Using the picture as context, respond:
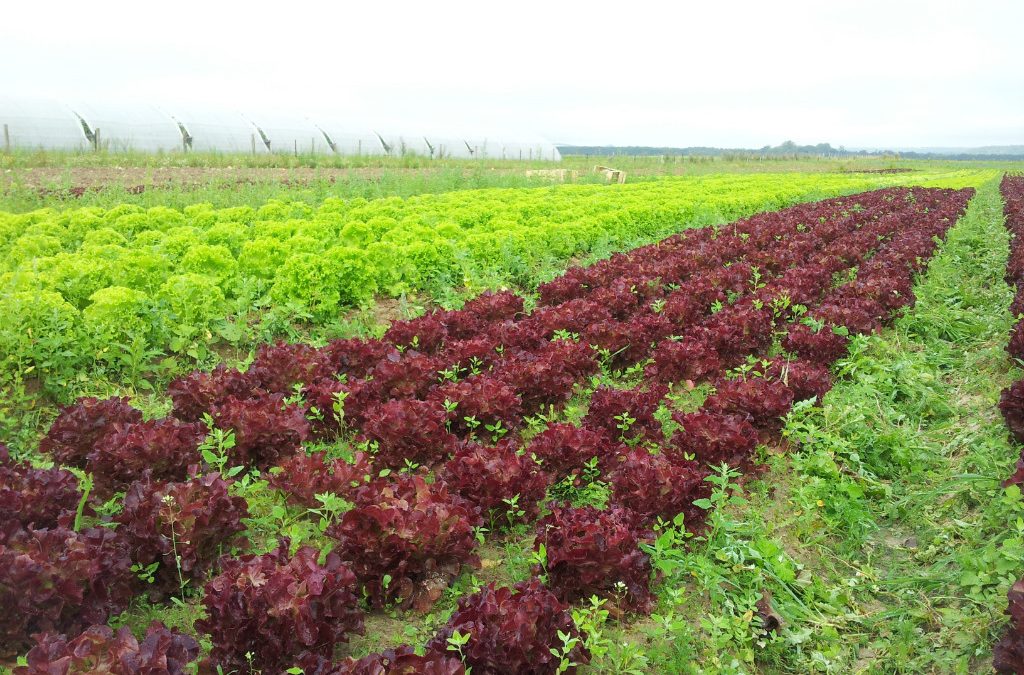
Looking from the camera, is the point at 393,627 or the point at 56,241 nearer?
the point at 393,627

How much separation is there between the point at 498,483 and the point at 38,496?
7.93 feet

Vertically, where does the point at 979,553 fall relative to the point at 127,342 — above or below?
below

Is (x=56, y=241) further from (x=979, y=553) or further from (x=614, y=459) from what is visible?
(x=979, y=553)

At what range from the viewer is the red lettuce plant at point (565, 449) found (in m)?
4.44

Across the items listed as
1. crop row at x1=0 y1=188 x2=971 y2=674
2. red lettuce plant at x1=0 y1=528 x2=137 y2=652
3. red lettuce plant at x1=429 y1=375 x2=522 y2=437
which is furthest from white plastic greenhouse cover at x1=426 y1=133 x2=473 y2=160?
red lettuce plant at x1=0 y1=528 x2=137 y2=652

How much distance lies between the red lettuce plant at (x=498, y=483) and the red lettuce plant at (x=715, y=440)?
3.09 ft

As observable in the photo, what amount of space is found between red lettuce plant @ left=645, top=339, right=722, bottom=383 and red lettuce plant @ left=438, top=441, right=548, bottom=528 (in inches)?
97.8

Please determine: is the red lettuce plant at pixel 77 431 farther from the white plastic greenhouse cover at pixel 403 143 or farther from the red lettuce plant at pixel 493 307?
the white plastic greenhouse cover at pixel 403 143

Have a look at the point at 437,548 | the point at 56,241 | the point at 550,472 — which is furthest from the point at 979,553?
the point at 56,241

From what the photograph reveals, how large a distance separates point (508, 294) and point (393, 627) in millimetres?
4784

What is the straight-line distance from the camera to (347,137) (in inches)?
1446

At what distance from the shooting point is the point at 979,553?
3707 millimetres

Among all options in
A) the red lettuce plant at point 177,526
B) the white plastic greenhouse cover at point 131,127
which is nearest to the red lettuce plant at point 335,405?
the red lettuce plant at point 177,526

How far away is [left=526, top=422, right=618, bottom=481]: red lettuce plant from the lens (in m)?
4.44
